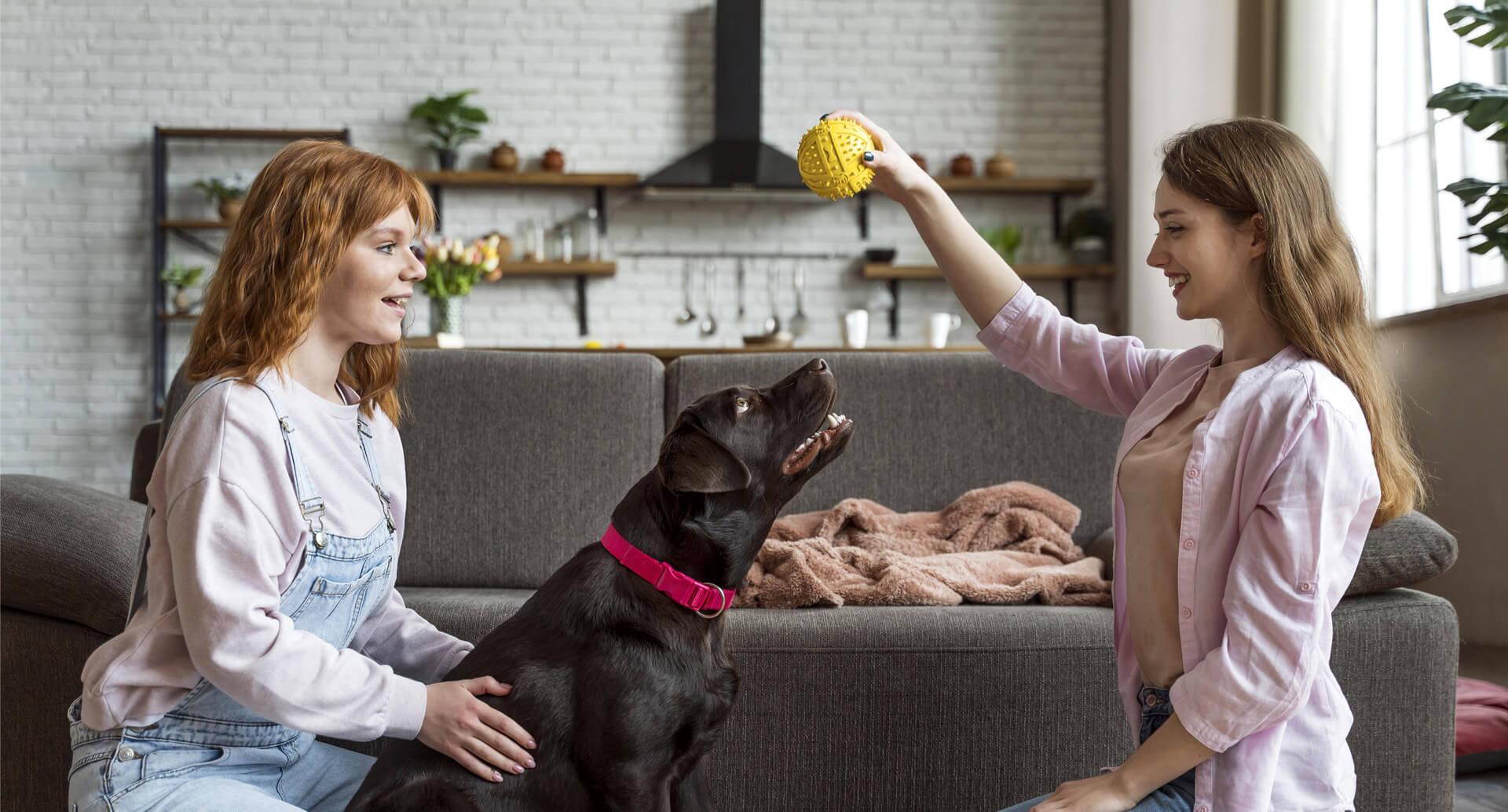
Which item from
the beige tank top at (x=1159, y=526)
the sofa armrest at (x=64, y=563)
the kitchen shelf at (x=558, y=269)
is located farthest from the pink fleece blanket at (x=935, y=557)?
the kitchen shelf at (x=558, y=269)

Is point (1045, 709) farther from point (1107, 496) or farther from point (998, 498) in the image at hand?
point (1107, 496)

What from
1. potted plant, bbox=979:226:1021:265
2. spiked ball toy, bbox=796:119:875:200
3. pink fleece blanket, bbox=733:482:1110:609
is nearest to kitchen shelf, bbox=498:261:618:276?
potted plant, bbox=979:226:1021:265

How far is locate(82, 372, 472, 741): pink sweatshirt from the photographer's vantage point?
1179 millimetres

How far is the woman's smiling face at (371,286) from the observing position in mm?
1373

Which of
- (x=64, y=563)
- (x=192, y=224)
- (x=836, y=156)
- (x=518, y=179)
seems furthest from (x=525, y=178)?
(x=836, y=156)

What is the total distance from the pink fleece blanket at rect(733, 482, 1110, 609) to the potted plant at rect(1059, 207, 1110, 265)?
3.95 meters

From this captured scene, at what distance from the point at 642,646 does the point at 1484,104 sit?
2.65 m

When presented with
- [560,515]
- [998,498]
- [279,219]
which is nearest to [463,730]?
[279,219]

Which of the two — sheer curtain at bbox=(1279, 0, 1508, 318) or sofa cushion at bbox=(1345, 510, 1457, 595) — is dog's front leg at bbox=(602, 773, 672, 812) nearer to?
sofa cushion at bbox=(1345, 510, 1457, 595)

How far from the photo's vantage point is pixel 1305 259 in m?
1.28

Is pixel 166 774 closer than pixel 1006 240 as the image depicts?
Yes

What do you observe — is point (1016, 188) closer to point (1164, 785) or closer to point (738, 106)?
point (738, 106)

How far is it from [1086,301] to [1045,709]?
475 cm

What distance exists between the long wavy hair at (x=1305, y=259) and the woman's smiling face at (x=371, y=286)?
0.95 metres
